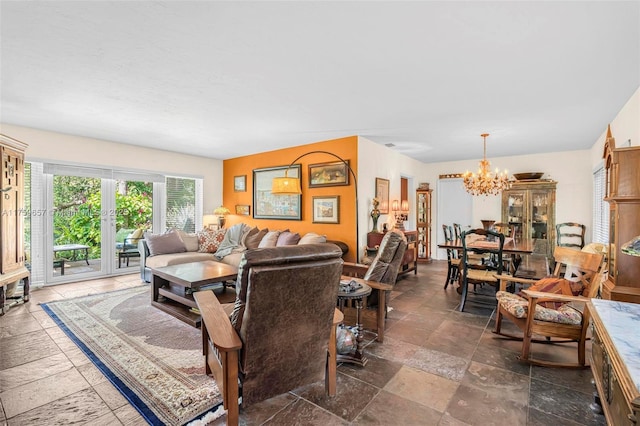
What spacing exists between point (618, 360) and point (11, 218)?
18.4ft

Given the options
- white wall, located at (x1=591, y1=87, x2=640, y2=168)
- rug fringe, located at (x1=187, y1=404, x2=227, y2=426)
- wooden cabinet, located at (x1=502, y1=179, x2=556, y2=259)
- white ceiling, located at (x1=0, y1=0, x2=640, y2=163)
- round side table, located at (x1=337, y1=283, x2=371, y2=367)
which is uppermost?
white ceiling, located at (x1=0, y1=0, x2=640, y2=163)

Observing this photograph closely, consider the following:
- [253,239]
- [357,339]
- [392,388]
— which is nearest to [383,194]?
[253,239]

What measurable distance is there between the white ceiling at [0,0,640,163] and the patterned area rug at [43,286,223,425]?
8.36 ft

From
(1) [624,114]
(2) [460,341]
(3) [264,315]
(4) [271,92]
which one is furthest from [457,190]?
(3) [264,315]

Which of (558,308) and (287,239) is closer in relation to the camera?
(558,308)

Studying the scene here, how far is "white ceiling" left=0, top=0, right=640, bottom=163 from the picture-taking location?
1.90 m

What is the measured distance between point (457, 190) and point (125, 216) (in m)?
7.62

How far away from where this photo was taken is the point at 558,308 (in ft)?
8.58

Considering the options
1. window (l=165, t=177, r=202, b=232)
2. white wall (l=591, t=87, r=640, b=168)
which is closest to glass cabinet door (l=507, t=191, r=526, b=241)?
white wall (l=591, t=87, r=640, b=168)

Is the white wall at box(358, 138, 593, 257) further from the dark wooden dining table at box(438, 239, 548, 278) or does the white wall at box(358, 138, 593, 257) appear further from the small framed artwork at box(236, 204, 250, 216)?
→ the small framed artwork at box(236, 204, 250, 216)

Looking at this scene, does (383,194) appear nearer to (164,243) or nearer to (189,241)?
(189,241)

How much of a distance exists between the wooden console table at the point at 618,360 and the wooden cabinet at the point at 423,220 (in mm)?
5659

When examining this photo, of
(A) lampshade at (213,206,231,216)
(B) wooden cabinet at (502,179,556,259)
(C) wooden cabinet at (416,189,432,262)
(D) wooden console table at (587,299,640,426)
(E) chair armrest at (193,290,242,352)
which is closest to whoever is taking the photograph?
(D) wooden console table at (587,299,640,426)

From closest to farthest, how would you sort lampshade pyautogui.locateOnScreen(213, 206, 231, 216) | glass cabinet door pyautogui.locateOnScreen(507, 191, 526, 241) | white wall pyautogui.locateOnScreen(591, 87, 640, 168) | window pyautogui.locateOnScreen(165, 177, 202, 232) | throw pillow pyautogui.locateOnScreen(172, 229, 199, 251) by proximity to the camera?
1. white wall pyautogui.locateOnScreen(591, 87, 640, 168)
2. throw pillow pyautogui.locateOnScreen(172, 229, 199, 251)
3. glass cabinet door pyautogui.locateOnScreen(507, 191, 526, 241)
4. window pyautogui.locateOnScreen(165, 177, 202, 232)
5. lampshade pyautogui.locateOnScreen(213, 206, 231, 216)
